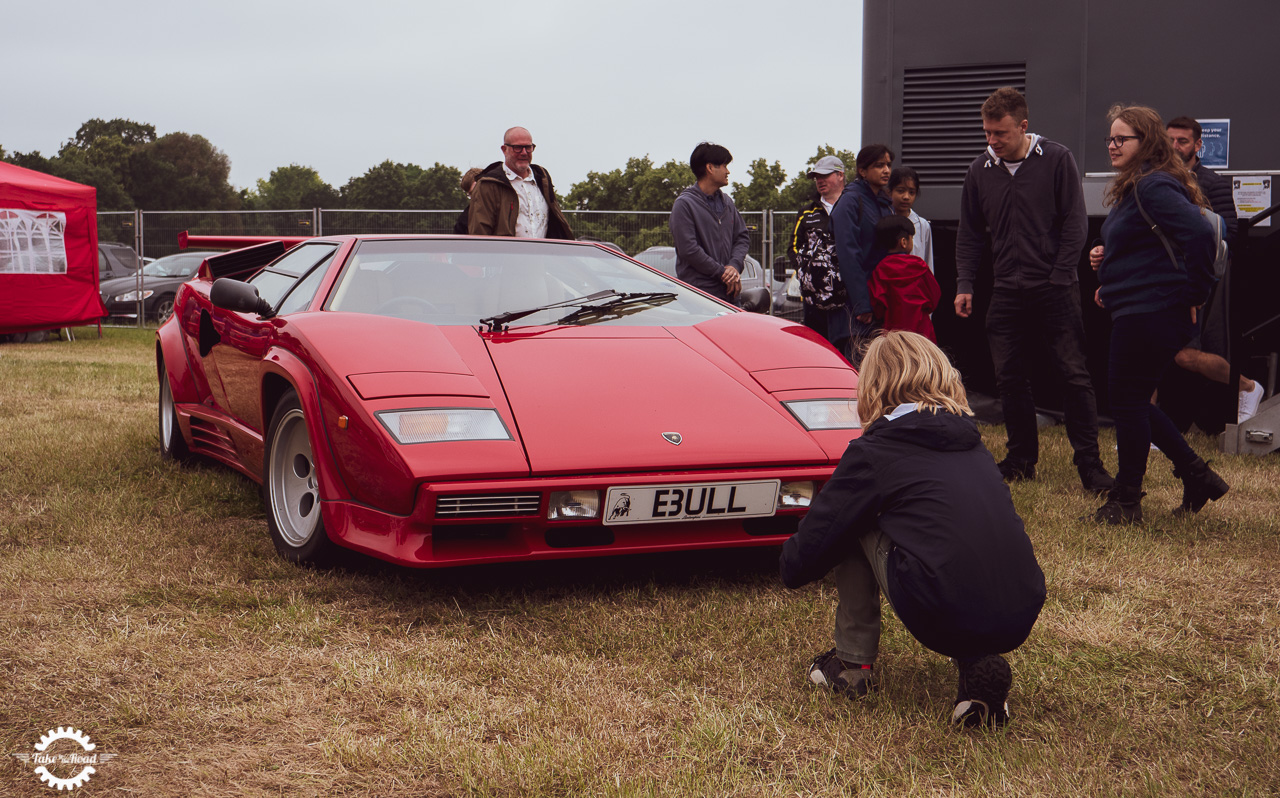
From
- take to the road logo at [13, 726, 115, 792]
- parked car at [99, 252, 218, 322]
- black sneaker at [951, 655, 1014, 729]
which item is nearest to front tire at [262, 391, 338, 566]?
take to the road logo at [13, 726, 115, 792]

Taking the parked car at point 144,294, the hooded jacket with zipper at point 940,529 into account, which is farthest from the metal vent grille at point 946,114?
the parked car at point 144,294

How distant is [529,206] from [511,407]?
140 inches

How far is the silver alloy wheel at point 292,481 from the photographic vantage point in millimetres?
3494

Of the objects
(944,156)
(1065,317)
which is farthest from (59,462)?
(944,156)

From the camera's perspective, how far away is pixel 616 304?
4.01 m

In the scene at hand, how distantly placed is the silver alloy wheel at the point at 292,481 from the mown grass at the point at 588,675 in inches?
5.3

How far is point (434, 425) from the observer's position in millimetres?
2975

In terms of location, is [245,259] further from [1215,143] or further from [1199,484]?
[1215,143]

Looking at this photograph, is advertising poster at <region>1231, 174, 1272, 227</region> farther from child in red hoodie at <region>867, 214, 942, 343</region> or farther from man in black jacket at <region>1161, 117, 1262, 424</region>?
child in red hoodie at <region>867, 214, 942, 343</region>

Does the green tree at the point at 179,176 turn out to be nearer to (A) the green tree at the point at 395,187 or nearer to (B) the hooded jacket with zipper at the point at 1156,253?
(A) the green tree at the point at 395,187

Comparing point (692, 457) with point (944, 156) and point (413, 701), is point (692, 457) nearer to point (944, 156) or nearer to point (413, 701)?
point (413, 701)

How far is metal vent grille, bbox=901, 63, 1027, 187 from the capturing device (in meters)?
6.73

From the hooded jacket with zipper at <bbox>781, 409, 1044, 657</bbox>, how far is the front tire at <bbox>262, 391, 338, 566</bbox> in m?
1.75

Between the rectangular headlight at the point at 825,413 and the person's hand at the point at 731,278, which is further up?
the person's hand at the point at 731,278
